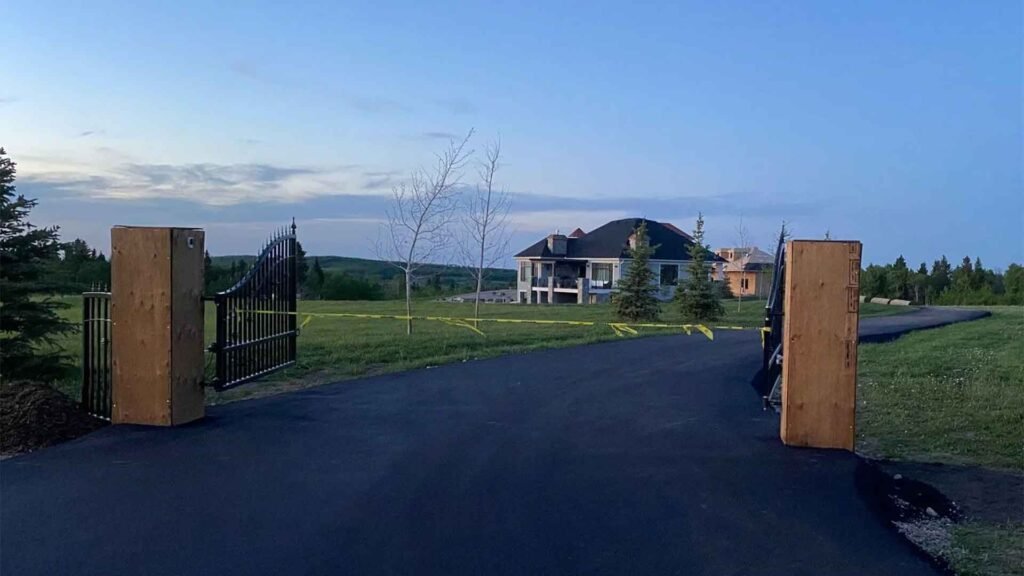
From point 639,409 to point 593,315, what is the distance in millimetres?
21141

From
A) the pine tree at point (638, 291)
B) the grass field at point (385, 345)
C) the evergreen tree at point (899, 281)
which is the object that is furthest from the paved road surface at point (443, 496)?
the evergreen tree at point (899, 281)

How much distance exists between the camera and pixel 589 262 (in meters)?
53.3

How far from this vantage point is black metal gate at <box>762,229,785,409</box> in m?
10.5

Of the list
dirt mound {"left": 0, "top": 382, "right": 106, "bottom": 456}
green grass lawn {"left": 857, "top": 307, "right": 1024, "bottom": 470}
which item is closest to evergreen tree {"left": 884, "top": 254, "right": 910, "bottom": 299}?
green grass lawn {"left": 857, "top": 307, "right": 1024, "bottom": 470}

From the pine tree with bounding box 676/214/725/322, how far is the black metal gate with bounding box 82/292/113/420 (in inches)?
890

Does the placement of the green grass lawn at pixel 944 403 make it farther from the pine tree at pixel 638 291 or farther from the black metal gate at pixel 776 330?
the pine tree at pixel 638 291

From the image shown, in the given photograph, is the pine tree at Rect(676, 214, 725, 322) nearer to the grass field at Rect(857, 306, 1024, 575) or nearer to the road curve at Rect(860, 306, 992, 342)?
the road curve at Rect(860, 306, 992, 342)

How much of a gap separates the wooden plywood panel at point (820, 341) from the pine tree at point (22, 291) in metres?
9.38

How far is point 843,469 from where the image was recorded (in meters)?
8.05

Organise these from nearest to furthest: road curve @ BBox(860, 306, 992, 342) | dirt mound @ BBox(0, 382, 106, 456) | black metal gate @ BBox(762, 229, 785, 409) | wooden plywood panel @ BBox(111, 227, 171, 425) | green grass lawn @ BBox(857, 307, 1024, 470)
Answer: dirt mound @ BBox(0, 382, 106, 456) < green grass lawn @ BBox(857, 307, 1024, 470) < wooden plywood panel @ BBox(111, 227, 171, 425) < black metal gate @ BBox(762, 229, 785, 409) < road curve @ BBox(860, 306, 992, 342)

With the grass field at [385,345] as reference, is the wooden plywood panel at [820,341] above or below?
above

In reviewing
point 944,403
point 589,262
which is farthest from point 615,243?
point 944,403

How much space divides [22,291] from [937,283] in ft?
182

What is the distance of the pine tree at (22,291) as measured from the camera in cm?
1188
